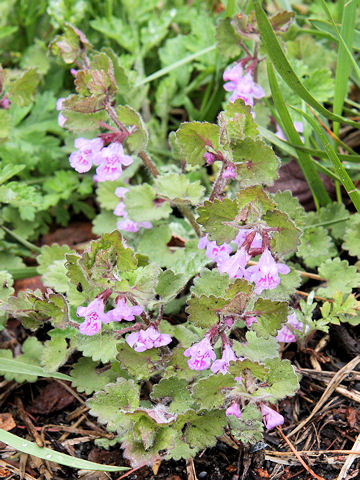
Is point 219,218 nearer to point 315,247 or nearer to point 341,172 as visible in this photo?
point 341,172

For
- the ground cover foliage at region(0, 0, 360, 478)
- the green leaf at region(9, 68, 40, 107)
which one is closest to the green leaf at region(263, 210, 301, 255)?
the ground cover foliage at region(0, 0, 360, 478)

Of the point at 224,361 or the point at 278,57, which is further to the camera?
→ the point at 278,57

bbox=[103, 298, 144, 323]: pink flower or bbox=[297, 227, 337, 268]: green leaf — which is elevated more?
bbox=[103, 298, 144, 323]: pink flower

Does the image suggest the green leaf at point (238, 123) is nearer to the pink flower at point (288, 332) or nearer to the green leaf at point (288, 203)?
the green leaf at point (288, 203)

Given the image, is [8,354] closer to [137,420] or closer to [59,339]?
[59,339]

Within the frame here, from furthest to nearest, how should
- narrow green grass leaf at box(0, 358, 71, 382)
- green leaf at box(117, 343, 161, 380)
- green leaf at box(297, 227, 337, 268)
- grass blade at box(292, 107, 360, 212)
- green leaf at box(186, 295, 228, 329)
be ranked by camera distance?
green leaf at box(297, 227, 337, 268) < grass blade at box(292, 107, 360, 212) < narrow green grass leaf at box(0, 358, 71, 382) < green leaf at box(117, 343, 161, 380) < green leaf at box(186, 295, 228, 329)

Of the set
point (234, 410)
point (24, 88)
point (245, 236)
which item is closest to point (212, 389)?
point (234, 410)

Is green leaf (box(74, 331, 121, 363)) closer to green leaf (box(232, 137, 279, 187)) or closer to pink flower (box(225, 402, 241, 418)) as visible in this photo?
pink flower (box(225, 402, 241, 418))
